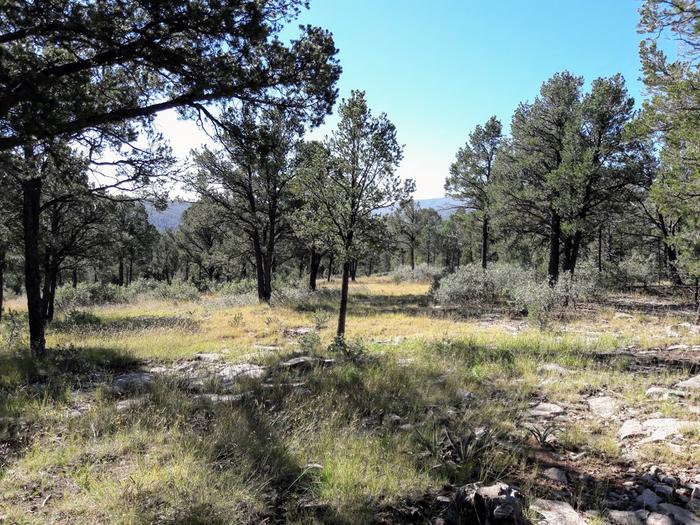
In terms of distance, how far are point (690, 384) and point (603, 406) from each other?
64.4 inches

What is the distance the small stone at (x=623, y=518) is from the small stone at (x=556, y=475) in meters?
0.49

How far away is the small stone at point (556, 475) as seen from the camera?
3525mm

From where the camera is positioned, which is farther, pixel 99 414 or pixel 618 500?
pixel 99 414

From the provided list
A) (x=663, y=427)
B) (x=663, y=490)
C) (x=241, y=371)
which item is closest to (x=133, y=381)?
(x=241, y=371)

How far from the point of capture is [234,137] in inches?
264

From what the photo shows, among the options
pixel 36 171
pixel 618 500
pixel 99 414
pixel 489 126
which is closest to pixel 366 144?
pixel 36 171

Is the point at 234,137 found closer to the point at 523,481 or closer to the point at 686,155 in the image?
the point at 523,481

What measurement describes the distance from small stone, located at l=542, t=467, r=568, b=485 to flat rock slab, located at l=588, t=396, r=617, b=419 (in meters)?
1.75

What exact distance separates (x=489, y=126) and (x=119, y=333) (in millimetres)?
22629

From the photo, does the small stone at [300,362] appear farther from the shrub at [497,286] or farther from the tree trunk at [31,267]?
the shrub at [497,286]

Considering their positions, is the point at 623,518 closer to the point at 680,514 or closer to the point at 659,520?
the point at 659,520

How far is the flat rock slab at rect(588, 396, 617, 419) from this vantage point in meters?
5.06

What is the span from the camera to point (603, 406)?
5.30m

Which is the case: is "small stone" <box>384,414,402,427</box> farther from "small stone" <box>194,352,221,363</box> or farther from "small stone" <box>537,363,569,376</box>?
"small stone" <box>194,352,221,363</box>
